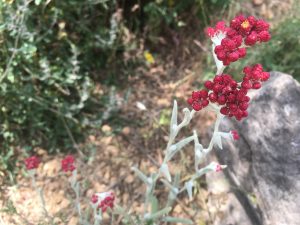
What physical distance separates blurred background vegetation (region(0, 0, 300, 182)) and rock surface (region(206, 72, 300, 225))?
60cm

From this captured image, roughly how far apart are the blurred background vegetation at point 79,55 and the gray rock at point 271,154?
600 mm

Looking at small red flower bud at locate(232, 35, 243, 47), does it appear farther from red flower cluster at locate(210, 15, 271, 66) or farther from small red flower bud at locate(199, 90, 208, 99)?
small red flower bud at locate(199, 90, 208, 99)

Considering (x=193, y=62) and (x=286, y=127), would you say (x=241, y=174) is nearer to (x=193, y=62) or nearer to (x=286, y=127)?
(x=286, y=127)

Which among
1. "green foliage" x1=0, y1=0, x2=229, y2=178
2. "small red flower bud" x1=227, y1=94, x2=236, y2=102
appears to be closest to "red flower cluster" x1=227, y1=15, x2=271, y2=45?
"small red flower bud" x1=227, y1=94, x2=236, y2=102

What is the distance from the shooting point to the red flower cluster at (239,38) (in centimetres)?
164

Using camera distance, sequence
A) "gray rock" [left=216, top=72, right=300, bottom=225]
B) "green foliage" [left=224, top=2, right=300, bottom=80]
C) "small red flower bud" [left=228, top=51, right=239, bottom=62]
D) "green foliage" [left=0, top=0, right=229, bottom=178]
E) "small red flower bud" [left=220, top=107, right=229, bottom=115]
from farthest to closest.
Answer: "green foliage" [left=224, top=2, right=300, bottom=80] → "green foliage" [left=0, top=0, right=229, bottom=178] → "gray rock" [left=216, top=72, right=300, bottom=225] → "small red flower bud" [left=220, top=107, right=229, bottom=115] → "small red flower bud" [left=228, top=51, right=239, bottom=62]

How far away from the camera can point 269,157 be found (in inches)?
98.1

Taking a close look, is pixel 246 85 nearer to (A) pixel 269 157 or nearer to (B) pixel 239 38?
(B) pixel 239 38

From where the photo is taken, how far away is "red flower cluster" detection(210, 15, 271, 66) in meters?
1.64

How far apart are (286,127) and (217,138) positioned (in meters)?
0.67

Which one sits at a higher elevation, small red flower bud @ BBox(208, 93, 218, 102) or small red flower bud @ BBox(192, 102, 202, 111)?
small red flower bud @ BBox(208, 93, 218, 102)

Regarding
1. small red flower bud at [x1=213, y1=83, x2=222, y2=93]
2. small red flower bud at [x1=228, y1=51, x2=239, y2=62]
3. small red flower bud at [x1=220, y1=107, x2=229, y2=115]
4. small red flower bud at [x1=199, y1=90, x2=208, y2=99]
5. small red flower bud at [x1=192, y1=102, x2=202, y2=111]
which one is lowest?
small red flower bud at [x1=220, y1=107, x2=229, y2=115]

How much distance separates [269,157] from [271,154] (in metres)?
0.02

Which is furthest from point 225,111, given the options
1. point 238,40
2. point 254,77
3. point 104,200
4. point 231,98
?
point 104,200
